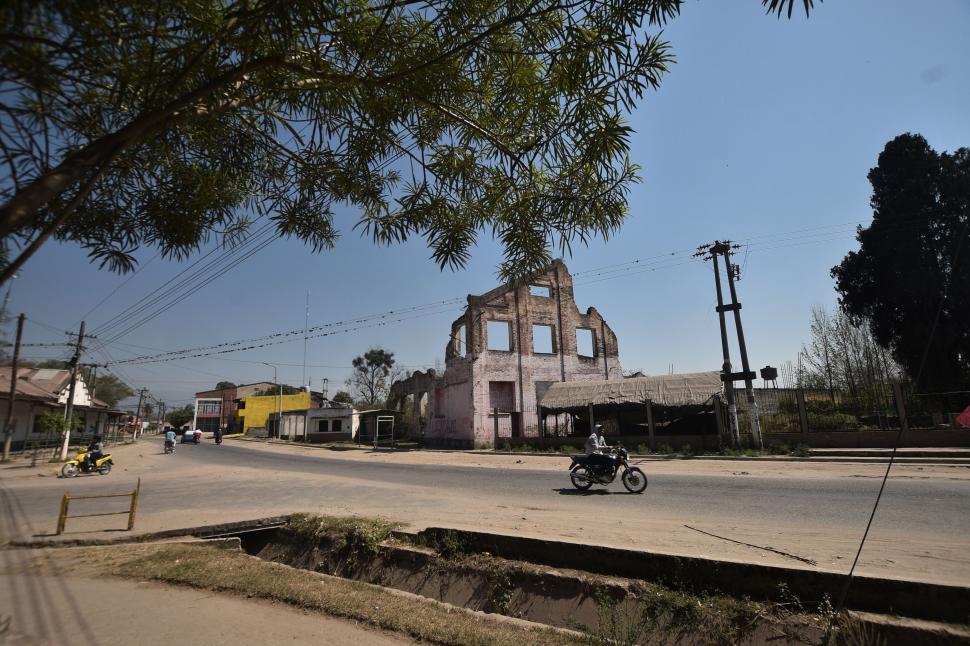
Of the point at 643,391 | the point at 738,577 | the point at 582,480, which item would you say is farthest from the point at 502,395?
the point at 738,577

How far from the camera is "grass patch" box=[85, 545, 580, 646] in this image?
3.80 metres

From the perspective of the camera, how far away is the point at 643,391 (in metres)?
23.1

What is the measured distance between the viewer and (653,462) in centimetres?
1789

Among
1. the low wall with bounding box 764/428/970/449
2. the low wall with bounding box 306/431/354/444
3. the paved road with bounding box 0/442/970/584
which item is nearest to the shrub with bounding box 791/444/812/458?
the low wall with bounding box 764/428/970/449

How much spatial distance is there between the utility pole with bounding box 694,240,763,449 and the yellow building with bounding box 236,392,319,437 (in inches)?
2168

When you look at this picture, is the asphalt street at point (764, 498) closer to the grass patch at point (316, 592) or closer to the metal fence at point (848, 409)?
the grass patch at point (316, 592)

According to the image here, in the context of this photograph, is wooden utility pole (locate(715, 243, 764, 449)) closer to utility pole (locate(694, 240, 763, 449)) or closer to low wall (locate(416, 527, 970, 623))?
utility pole (locate(694, 240, 763, 449))

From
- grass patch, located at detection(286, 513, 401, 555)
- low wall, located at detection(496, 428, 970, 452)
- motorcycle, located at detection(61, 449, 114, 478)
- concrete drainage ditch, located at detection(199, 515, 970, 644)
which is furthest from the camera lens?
motorcycle, located at detection(61, 449, 114, 478)

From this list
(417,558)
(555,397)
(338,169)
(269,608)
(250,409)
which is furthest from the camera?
(250,409)

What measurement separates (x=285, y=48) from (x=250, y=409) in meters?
70.1

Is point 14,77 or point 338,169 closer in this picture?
point 14,77

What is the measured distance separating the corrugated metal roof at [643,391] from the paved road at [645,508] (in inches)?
348

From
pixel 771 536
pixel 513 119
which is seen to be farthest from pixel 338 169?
pixel 771 536

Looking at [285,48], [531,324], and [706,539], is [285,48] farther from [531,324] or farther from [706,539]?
[531,324]
